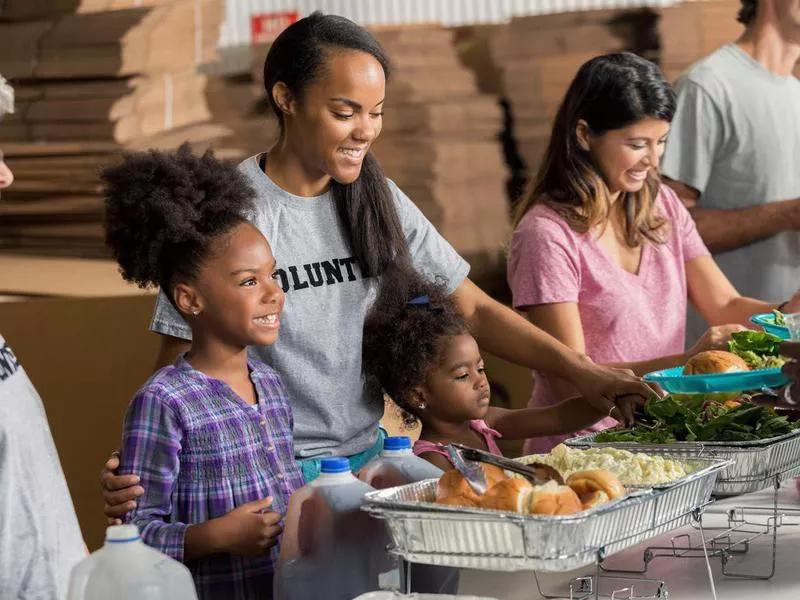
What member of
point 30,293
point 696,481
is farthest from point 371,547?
point 30,293

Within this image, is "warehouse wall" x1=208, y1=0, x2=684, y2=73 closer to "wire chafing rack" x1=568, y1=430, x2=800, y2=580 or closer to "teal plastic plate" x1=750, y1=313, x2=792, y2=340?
"teal plastic plate" x1=750, y1=313, x2=792, y2=340

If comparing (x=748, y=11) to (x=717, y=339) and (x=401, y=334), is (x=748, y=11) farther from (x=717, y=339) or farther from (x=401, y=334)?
(x=401, y=334)

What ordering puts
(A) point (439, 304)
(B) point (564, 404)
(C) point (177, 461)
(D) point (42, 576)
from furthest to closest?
(B) point (564, 404), (A) point (439, 304), (C) point (177, 461), (D) point (42, 576)

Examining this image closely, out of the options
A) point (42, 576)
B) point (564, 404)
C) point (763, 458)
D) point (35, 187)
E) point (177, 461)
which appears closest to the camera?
point (42, 576)

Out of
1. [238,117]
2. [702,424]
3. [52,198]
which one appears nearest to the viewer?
[702,424]

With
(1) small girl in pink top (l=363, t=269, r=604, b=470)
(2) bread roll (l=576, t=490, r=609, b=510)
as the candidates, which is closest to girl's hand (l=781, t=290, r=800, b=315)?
(1) small girl in pink top (l=363, t=269, r=604, b=470)

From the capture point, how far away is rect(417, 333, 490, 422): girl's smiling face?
96.5 inches

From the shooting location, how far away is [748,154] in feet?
12.2

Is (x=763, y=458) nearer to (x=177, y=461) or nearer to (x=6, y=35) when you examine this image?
(x=177, y=461)

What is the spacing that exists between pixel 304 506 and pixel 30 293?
2615 millimetres

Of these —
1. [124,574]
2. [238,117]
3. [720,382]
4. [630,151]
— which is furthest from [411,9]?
[124,574]

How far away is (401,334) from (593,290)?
666mm

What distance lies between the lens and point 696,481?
1730 millimetres

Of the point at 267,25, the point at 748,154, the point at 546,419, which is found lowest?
the point at 546,419
